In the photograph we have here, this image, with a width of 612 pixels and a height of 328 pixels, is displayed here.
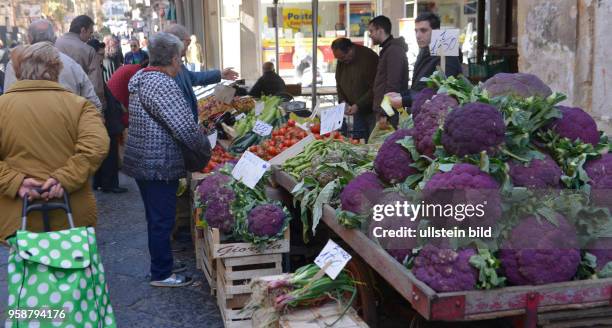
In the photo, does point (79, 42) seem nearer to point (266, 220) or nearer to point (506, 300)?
point (266, 220)

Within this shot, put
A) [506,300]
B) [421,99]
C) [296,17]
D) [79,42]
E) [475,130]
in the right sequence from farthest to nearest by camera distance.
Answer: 1. [296,17]
2. [79,42]
3. [421,99]
4. [475,130]
5. [506,300]

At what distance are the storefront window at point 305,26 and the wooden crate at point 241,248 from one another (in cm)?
1291

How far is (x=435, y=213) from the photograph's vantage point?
2633 mm

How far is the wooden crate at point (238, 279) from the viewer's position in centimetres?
408

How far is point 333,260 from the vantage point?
3281 millimetres

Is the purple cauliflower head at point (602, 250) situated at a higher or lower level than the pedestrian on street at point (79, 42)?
lower

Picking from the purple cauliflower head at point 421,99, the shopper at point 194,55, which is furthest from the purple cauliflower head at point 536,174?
the shopper at point 194,55

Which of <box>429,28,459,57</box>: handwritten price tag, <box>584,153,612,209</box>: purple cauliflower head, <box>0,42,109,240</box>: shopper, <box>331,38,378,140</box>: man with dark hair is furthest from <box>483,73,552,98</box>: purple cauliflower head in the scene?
<box>331,38,378,140</box>: man with dark hair

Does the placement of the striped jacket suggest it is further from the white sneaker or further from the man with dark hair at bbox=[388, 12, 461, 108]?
the man with dark hair at bbox=[388, 12, 461, 108]

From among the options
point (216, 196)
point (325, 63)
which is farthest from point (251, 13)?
point (216, 196)

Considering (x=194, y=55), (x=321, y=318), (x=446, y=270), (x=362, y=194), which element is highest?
A: (x=194, y=55)

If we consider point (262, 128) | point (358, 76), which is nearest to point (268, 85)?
point (358, 76)

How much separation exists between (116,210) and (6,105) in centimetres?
415

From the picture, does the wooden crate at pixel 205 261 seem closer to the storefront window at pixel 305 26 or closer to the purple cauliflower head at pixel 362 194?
the purple cauliflower head at pixel 362 194
